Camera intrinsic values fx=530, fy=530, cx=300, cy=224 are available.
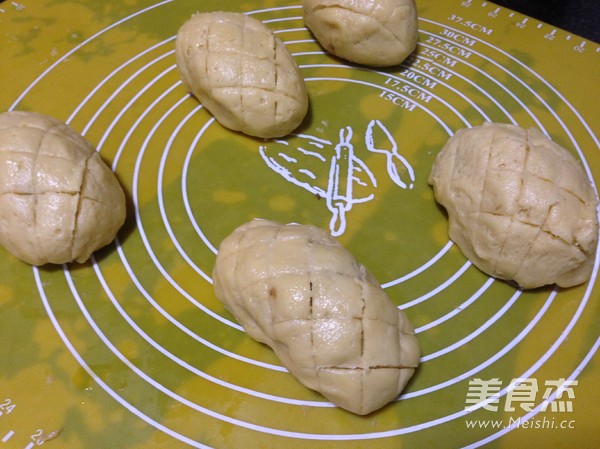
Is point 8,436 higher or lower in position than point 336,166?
lower

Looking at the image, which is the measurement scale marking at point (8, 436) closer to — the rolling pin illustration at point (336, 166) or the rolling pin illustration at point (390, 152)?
the rolling pin illustration at point (336, 166)

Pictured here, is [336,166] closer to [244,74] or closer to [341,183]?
[341,183]

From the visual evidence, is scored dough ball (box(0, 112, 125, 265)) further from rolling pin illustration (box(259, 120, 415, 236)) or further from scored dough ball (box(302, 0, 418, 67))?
scored dough ball (box(302, 0, 418, 67))

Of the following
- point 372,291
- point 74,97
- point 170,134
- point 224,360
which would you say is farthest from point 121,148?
point 372,291

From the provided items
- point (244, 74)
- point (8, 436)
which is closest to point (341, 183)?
point (244, 74)

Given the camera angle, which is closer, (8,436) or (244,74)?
(8,436)

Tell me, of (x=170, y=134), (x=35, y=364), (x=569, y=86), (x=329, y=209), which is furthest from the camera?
(x=569, y=86)

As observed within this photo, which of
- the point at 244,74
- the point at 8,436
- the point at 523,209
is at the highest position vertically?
the point at 244,74

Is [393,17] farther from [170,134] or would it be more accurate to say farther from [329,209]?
[170,134]
